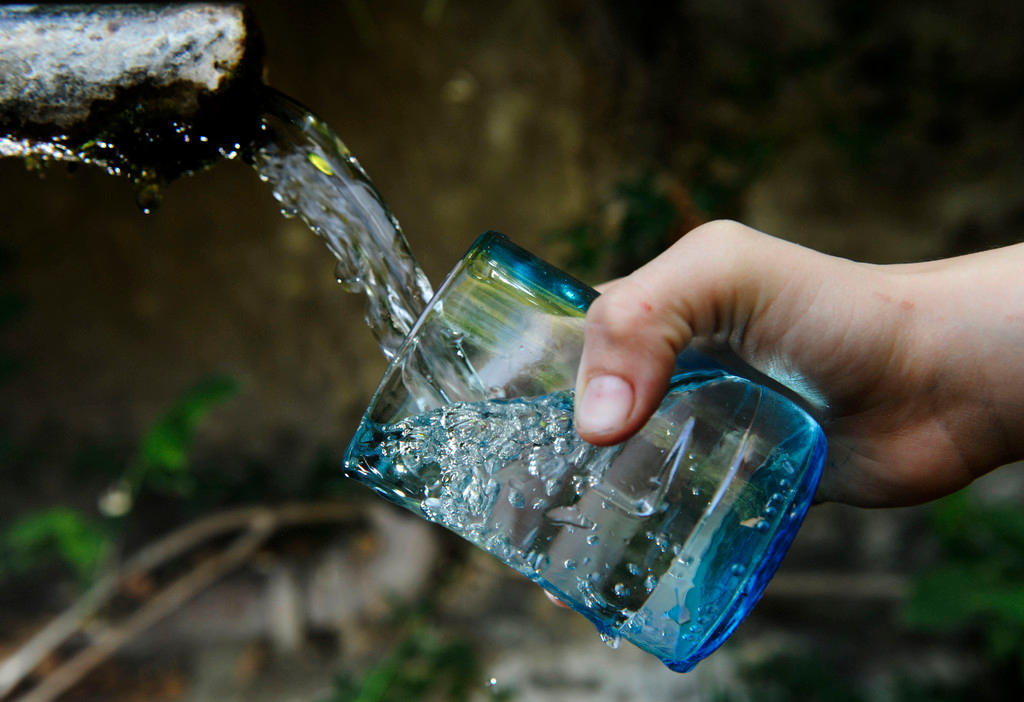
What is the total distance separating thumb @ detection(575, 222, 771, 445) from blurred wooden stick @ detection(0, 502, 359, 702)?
2.05 meters

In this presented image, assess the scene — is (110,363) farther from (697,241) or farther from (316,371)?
(697,241)

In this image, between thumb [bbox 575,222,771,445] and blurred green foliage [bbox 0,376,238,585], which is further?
blurred green foliage [bbox 0,376,238,585]

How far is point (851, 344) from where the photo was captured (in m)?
0.96

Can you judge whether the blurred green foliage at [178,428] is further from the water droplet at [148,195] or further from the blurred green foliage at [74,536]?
the water droplet at [148,195]

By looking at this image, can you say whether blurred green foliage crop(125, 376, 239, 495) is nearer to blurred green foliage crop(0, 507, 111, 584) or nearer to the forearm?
blurred green foliage crop(0, 507, 111, 584)

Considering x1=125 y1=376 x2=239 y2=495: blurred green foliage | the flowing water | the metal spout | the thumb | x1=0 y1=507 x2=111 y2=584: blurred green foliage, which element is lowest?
x1=0 y1=507 x2=111 y2=584: blurred green foliage

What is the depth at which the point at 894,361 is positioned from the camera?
3.29 feet

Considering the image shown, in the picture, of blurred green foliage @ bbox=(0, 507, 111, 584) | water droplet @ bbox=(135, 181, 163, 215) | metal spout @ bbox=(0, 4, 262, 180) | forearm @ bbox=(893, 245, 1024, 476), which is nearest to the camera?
metal spout @ bbox=(0, 4, 262, 180)

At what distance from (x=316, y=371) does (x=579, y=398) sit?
8.60 ft

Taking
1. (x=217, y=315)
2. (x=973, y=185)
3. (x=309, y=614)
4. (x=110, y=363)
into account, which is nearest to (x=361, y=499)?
(x=309, y=614)

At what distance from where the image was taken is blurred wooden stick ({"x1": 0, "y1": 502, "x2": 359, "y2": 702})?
2.11 meters

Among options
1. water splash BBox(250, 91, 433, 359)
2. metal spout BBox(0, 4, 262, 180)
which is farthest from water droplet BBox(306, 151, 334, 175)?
metal spout BBox(0, 4, 262, 180)

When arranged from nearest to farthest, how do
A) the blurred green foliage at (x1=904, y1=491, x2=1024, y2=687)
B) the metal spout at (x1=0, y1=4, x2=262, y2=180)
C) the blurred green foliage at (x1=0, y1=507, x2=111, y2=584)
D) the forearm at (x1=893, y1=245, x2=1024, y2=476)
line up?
the metal spout at (x1=0, y1=4, x2=262, y2=180) < the forearm at (x1=893, y1=245, x2=1024, y2=476) < the blurred green foliage at (x1=904, y1=491, x2=1024, y2=687) < the blurred green foliage at (x1=0, y1=507, x2=111, y2=584)

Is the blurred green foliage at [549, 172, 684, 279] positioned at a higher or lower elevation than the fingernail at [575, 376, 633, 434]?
lower
